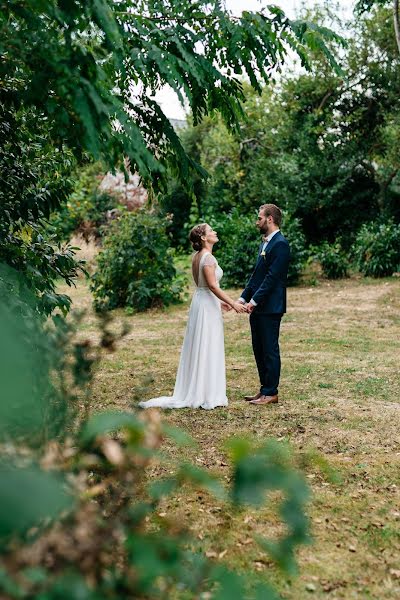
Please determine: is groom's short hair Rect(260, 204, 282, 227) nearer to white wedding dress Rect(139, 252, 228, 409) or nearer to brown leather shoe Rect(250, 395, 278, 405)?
white wedding dress Rect(139, 252, 228, 409)

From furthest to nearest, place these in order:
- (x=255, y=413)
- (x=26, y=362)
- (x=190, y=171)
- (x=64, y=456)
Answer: (x=255, y=413), (x=190, y=171), (x=64, y=456), (x=26, y=362)

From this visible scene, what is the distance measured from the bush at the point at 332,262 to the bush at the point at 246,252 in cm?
56

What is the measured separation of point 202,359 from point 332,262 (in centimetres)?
1177

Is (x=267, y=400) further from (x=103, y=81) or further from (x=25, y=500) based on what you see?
(x=25, y=500)

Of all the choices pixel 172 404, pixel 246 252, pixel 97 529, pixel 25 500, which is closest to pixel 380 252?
pixel 246 252

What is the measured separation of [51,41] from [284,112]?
63.2ft

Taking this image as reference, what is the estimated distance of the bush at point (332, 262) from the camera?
61.7 feet

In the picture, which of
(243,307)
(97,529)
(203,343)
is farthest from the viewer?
(203,343)

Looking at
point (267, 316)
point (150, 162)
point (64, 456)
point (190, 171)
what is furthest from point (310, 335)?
point (64, 456)

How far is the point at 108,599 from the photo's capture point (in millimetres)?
1438

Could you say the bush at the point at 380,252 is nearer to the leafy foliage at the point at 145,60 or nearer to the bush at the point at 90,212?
the bush at the point at 90,212

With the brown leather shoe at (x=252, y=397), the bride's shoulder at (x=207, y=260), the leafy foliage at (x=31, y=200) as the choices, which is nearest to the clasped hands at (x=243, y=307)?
the bride's shoulder at (x=207, y=260)

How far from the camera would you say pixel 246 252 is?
1861 centimetres

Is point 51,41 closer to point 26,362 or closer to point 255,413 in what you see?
point 26,362
